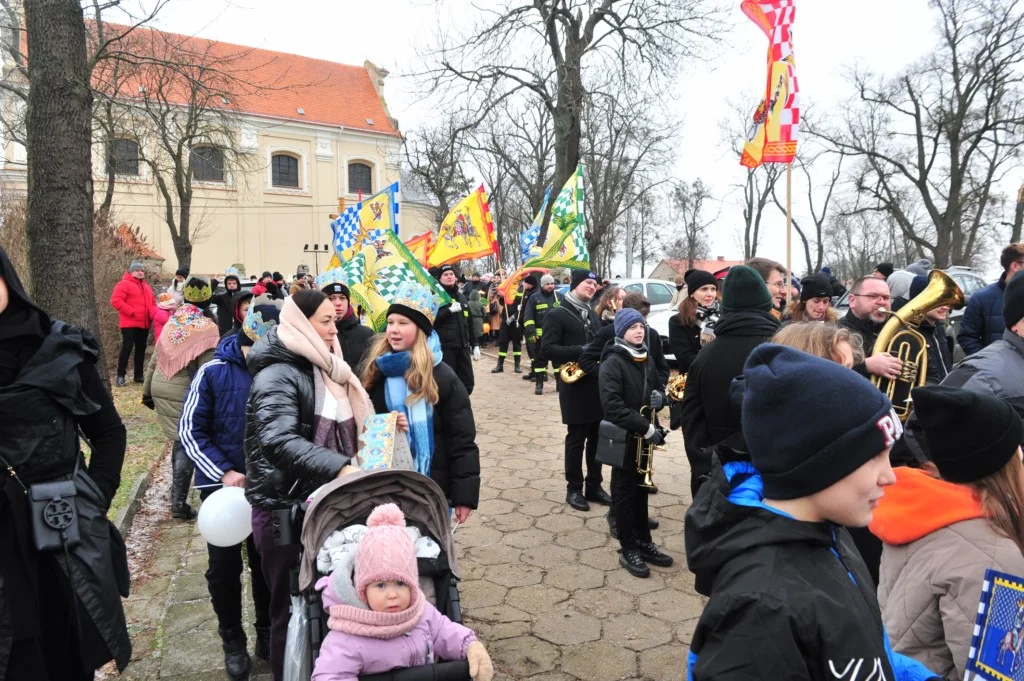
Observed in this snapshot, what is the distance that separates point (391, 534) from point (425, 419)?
133 centimetres

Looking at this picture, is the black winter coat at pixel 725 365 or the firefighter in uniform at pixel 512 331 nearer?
the black winter coat at pixel 725 365

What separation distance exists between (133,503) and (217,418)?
2.76 metres

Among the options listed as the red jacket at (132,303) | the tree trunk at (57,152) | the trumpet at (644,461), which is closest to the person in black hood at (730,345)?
the trumpet at (644,461)

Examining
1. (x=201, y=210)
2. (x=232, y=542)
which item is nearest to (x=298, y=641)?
(x=232, y=542)

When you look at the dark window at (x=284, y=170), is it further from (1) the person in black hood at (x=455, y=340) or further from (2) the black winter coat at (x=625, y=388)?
(2) the black winter coat at (x=625, y=388)

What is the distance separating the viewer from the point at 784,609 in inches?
50.1

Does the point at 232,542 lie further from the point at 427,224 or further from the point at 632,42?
the point at 427,224

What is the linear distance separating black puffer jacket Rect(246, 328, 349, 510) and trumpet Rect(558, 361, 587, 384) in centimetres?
308

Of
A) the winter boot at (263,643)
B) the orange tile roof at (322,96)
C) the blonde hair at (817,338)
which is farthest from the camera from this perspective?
the orange tile roof at (322,96)

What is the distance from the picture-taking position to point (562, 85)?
55.8ft

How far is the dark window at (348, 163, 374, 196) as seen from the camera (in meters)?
48.8

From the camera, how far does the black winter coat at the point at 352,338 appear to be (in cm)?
570

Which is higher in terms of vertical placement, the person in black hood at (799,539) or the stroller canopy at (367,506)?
the person in black hood at (799,539)

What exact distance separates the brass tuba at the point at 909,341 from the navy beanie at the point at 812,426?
2.56 m
